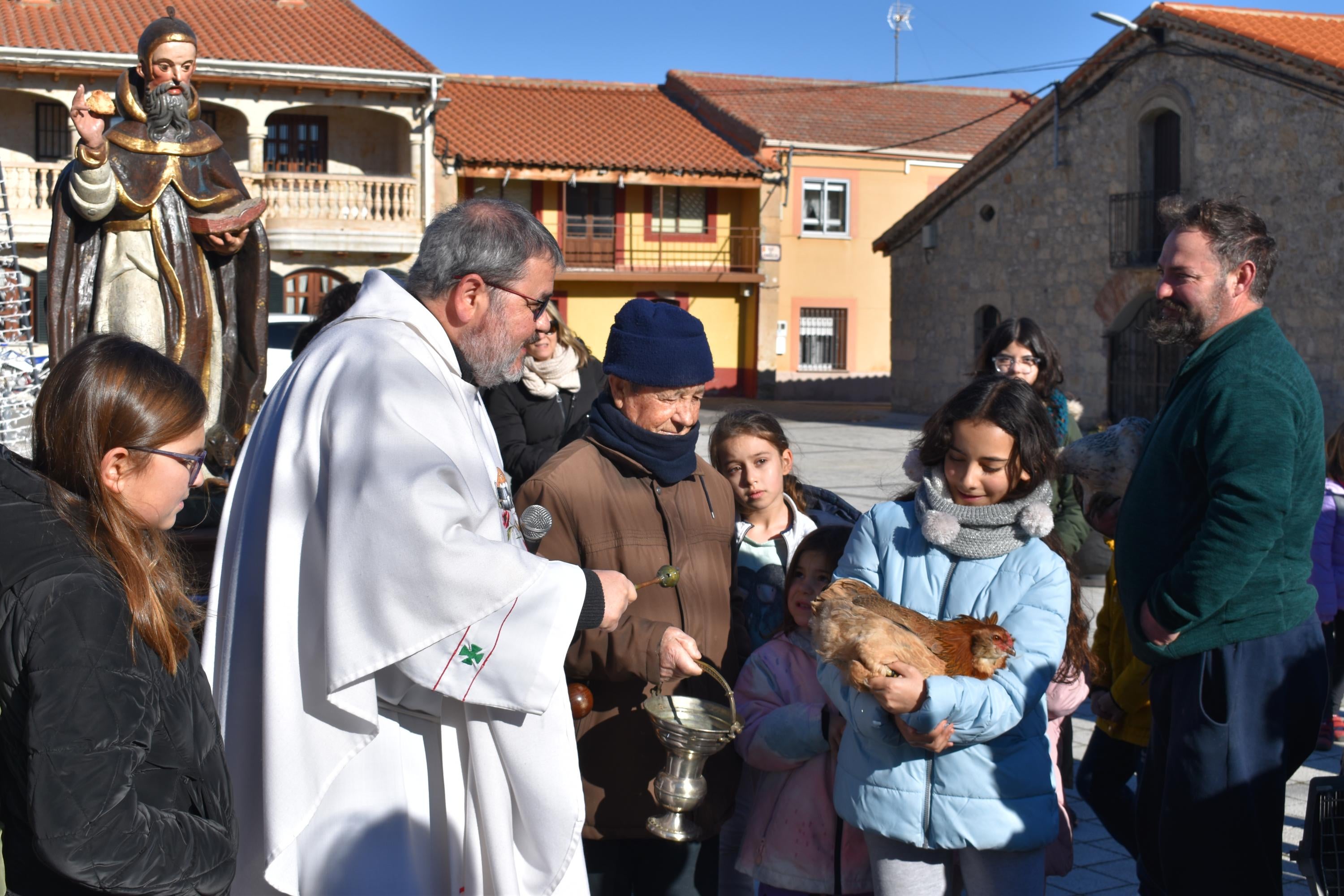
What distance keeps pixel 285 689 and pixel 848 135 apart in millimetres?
32771

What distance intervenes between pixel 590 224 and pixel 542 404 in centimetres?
2692

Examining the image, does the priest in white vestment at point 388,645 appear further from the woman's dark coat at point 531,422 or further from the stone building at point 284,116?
the stone building at point 284,116

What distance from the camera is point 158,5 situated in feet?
89.6

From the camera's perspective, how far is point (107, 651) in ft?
5.90

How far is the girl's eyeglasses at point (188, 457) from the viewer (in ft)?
6.59

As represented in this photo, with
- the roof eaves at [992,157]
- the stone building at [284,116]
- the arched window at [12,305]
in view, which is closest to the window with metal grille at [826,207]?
the roof eaves at [992,157]

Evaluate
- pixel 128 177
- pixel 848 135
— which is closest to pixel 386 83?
pixel 848 135

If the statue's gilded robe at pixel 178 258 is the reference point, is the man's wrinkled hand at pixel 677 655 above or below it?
below

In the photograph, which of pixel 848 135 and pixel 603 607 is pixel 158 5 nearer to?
pixel 848 135

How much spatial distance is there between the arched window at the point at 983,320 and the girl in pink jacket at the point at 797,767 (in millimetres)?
20680

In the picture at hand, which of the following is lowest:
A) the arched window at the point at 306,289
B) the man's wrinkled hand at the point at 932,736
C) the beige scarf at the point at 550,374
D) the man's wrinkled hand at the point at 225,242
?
the man's wrinkled hand at the point at 932,736

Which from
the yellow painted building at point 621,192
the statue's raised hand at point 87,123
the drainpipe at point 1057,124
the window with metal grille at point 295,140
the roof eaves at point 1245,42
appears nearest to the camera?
the statue's raised hand at point 87,123

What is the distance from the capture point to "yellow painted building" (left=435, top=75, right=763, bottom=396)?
29.7 metres

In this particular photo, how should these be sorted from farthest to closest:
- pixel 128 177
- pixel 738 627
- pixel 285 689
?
pixel 128 177 → pixel 738 627 → pixel 285 689
